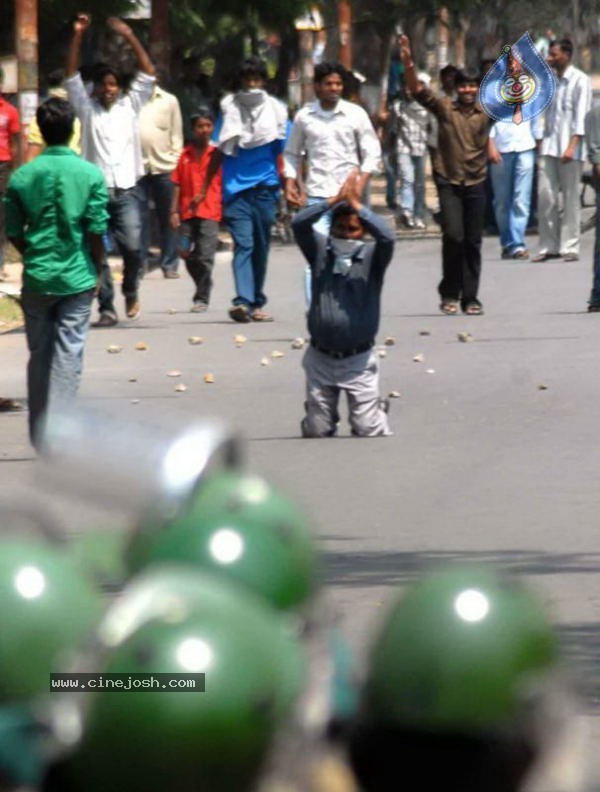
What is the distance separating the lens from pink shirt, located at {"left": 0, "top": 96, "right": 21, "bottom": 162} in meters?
18.5

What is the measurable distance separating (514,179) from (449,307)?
5.53 meters

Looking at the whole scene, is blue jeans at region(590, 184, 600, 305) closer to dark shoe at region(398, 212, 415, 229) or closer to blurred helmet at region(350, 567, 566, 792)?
dark shoe at region(398, 212, 415, 229)

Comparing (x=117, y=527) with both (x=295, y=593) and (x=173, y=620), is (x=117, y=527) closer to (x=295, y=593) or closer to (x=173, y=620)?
(x=295, y=593)

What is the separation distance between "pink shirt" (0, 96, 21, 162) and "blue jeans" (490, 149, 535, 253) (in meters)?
4.96

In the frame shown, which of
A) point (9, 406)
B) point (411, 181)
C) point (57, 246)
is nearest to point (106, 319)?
point (9, 406)

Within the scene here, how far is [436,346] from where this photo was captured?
553 inches

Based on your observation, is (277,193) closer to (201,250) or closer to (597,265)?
(201,250)

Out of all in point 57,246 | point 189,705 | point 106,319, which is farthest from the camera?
point 106,319

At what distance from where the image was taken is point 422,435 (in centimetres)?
1047

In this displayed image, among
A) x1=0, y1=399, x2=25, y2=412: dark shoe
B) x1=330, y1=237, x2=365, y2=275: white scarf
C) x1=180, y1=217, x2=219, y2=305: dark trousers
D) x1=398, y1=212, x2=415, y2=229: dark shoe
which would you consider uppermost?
x1=330, y1=237, x2=365, y2=275: white scarf

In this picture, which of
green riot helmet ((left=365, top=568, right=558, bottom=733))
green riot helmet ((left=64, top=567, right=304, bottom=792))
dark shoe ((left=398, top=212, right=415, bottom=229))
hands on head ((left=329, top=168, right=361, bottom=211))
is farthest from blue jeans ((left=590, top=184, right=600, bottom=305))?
green riot helmet ((left=64, top=567, right=304, bottom=792))

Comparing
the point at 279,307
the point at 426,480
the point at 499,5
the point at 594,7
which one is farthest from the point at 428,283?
the point at 594,7

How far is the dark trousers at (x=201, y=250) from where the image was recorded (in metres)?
16.3

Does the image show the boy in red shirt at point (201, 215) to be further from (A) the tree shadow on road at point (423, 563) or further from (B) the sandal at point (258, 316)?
(A) the tree shadow on road at point (423, 563)
